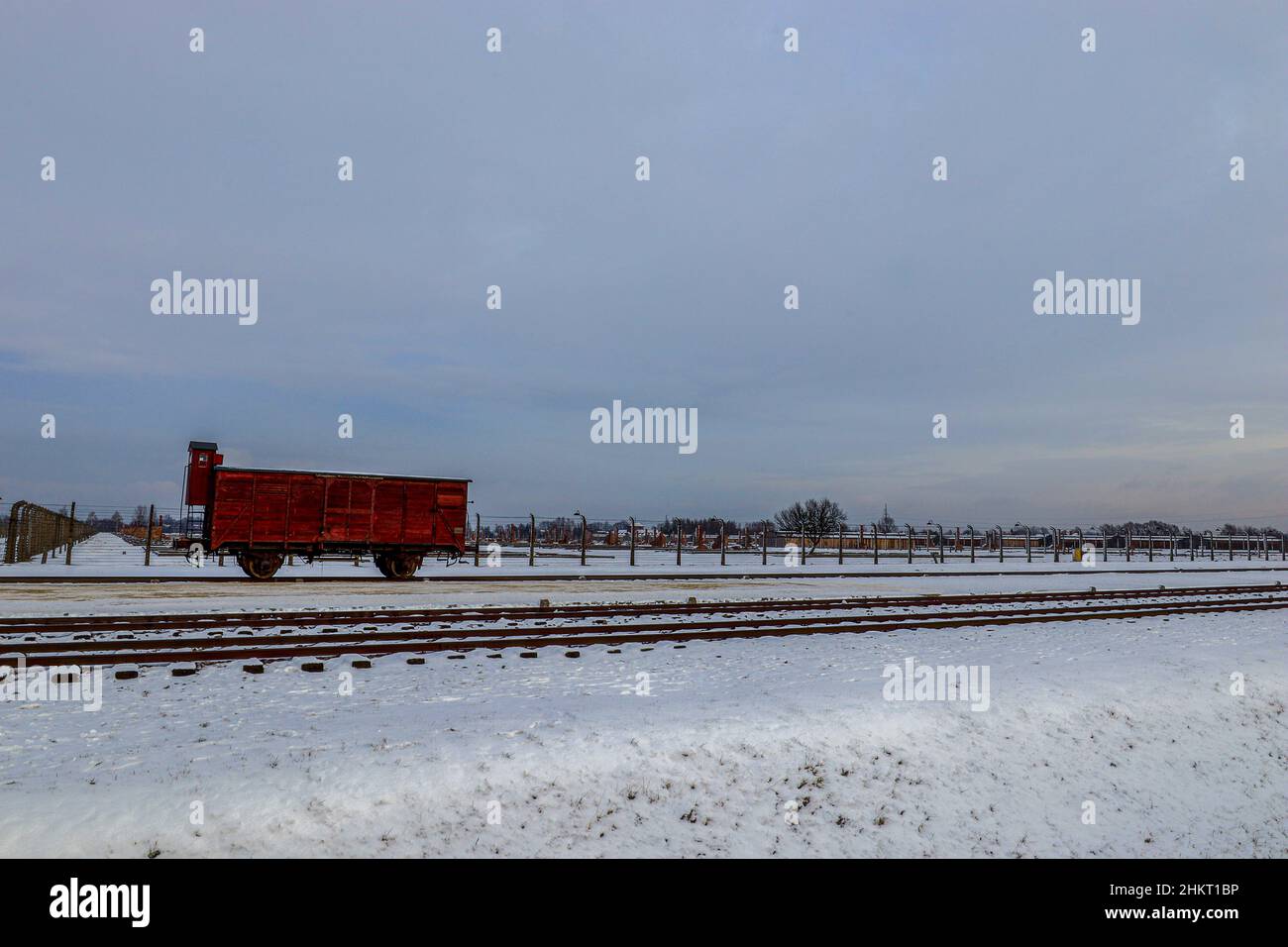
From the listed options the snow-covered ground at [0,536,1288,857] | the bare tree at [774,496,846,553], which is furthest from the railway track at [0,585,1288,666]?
the bare tree at [774,496,846,553]

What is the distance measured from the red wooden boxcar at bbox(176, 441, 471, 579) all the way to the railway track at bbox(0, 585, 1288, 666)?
8.73 metres

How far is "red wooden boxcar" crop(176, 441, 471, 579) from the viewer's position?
2047 cm

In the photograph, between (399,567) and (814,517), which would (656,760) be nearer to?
(399,567)

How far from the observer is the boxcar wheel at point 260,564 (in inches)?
821

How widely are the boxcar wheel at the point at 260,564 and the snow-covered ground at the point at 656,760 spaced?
13820 mm

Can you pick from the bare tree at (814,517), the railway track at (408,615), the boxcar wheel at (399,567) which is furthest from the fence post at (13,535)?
the bare tree at (814,517)

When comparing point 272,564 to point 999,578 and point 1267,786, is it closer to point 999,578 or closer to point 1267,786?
point 1267,786

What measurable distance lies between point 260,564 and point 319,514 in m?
2.03

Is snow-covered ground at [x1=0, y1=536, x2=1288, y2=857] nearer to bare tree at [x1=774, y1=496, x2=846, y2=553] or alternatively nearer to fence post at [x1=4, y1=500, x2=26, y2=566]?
fence post at [x1=4, y1=500, x2=26, y2=566]

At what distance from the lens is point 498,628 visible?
38.7 ft

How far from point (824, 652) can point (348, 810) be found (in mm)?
7104

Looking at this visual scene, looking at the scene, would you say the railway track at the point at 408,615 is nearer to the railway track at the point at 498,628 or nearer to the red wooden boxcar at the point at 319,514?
the railway track at the point at 498,628

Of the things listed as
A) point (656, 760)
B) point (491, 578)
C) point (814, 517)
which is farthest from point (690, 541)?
point (656, 760)
